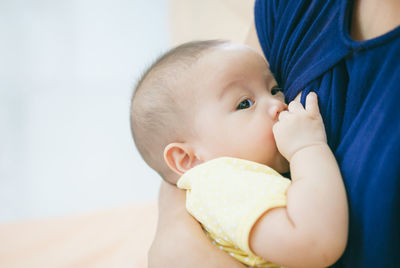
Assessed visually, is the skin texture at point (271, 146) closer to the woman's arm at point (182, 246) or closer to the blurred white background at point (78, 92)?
the woman's arm at point (182, 246)

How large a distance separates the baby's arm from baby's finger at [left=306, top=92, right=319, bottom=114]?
6cm

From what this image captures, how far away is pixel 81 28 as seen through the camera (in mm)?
3078

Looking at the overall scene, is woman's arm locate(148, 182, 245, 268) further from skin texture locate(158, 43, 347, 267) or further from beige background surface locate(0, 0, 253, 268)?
beige background surface locate(0, 0, 253, 268)

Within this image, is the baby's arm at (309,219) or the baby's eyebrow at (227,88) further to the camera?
the baby's eyebrow at (227,88)

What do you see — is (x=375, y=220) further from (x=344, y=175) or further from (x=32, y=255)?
(x=32, y=255)

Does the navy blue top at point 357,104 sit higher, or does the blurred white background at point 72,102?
the navy blue top at point 357,104

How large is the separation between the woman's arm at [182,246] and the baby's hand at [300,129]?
0.77ft

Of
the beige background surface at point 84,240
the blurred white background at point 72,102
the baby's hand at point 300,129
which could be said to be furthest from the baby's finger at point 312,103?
the blurred white background at point 72,102

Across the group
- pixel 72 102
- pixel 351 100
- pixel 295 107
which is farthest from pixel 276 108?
pixel 72 102

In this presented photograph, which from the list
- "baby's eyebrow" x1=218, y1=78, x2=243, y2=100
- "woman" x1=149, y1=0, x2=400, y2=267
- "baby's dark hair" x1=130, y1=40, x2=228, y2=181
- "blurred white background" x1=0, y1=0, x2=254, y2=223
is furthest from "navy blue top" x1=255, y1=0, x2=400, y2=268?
"blurred white background" x1=0, y1=0, x2=254, y2=223

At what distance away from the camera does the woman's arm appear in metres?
0.74

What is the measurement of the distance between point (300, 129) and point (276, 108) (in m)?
0.11

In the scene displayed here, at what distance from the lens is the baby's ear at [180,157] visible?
833 mm

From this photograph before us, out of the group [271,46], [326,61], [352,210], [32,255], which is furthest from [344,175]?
[32,255]
